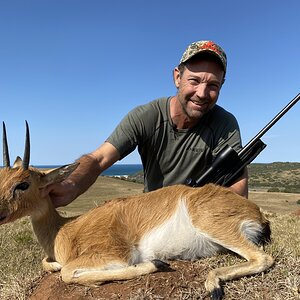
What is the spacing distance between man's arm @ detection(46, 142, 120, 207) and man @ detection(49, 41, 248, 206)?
0.8 inches

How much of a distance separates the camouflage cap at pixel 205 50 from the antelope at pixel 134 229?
2.45 meters

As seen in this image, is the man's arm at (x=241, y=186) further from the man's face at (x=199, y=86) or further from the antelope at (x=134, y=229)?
the man's face at (x=199, y=86)

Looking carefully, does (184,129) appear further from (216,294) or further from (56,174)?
(216,294)

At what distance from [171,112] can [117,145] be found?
1.24m

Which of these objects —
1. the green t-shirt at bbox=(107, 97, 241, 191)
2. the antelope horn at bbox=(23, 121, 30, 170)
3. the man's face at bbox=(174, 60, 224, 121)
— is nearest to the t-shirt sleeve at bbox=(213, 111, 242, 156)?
the green t-shirt at bbox=(107, 97, 241, 191)

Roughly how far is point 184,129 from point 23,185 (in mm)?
3268

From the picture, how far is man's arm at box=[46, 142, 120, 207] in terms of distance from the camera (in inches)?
215

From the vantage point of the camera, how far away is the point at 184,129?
714cm

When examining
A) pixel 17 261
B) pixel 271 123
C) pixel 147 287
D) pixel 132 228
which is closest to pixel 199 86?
pixel 271 123

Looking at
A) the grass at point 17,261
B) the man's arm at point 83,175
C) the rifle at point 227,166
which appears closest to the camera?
the grass at point 17,261

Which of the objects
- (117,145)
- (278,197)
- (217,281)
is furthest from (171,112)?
(278,197)

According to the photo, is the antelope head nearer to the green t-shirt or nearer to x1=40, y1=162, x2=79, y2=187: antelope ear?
x1=40, y1=162, x2=79, y2=187: antelope ear

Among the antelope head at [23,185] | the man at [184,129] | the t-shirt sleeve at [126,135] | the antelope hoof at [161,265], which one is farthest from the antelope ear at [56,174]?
the t-shirt sleeve at [126,135]

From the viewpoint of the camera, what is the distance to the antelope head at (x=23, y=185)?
4.66 meters
